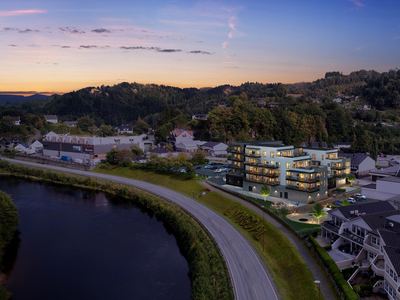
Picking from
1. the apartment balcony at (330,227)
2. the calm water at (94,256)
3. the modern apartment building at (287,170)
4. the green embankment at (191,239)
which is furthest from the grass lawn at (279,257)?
the calm water at (94,256)

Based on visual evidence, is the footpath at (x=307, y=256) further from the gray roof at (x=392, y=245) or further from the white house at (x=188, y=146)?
the white house at (x=188, y=146)

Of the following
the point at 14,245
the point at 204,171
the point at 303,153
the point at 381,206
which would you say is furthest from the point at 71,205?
the point at 381,206

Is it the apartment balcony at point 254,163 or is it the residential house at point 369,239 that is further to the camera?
the apartment balcony at point 254,163

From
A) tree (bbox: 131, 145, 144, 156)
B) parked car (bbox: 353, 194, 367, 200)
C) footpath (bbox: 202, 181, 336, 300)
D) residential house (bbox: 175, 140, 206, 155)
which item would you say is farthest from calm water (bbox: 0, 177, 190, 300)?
residential house (bbox: 175, 140, 206, 155)

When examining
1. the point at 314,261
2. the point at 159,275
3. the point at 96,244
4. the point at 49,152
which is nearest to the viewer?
the point at 314,261

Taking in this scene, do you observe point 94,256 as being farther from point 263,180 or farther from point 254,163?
point 254,163

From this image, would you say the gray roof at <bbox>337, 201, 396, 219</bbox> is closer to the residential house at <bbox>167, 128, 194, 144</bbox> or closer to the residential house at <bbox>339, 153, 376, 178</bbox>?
the residential house at <bbox>339, 153, 376, 178</bbox>

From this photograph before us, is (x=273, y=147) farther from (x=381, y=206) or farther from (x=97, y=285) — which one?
(x=97, y=285)
